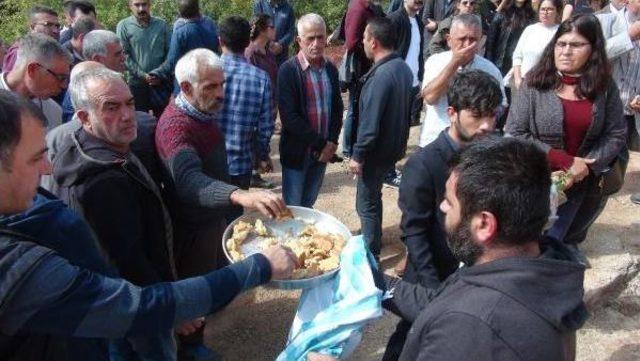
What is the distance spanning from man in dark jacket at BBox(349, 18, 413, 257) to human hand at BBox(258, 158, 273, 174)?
5.43ft

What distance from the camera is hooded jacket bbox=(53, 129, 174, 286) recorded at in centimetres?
238

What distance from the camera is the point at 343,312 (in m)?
2.22

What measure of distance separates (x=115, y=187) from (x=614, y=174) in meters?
3.40

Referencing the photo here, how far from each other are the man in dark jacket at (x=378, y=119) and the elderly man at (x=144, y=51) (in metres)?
3.12

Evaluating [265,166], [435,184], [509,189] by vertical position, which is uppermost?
[509,189]

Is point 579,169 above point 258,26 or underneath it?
underneath

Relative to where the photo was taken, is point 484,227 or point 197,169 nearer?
point 484,227

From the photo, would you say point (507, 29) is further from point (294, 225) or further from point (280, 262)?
point (280, 262)

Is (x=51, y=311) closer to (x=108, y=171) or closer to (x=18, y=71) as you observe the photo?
(x=108, y=171)

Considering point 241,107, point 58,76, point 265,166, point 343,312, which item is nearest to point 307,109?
point 241,107

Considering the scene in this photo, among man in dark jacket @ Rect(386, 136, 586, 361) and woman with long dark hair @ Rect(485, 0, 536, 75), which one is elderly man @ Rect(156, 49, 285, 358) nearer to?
man in dark jacket @ Rect(386, 136, 586, 361)

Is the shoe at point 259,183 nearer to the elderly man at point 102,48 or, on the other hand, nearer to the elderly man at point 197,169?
the elderly man at point 102,48

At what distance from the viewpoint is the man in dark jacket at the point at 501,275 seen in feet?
4.68

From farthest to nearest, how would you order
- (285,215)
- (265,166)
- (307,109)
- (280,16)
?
1. (280,16)
2. (265,166)
3. (307,109)
4. (285,215)
